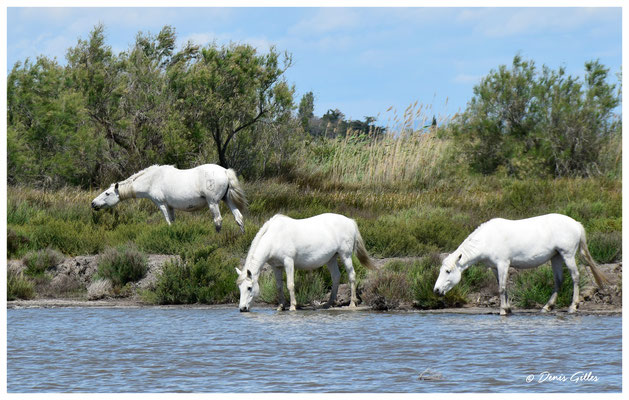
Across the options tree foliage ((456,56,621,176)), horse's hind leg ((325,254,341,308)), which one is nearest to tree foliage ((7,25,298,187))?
tree foliage ((456,56,621,176))

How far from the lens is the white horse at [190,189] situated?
62.1ft

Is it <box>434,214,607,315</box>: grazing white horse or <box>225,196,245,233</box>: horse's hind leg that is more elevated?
<box>225,196,245,233</box>: horse's hind leg

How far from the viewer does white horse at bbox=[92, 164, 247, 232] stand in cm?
1892

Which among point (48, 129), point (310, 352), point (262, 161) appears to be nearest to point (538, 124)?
point (262, 161)

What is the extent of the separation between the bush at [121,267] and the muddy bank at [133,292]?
168 millimetres

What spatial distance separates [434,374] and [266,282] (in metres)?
6.48

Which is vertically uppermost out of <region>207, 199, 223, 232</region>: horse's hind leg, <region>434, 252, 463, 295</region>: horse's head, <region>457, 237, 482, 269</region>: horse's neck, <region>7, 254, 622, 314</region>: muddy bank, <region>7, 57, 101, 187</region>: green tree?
<region>7, 57, 101, 187</region>: green tree

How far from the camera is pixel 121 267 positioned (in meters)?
15.9

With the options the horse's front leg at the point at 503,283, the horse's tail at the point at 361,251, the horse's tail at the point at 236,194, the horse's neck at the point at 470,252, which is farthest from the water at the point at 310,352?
the horse's tail at the point at 236,194

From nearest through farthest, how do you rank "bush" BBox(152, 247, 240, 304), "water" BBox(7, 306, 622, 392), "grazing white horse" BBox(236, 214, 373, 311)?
"water" BBox(7, 306, 622, 392) → "grazing white horse" BBox(236, 214, 373, 311) → "bush" BBox(152, 247, 240, 304)

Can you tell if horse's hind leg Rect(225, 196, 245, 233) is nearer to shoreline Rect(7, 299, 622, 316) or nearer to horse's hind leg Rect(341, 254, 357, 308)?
shoreline Rect(7, 299, 622, 316)

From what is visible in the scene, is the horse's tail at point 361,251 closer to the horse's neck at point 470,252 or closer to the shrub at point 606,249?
the horse's neck at point 470,252

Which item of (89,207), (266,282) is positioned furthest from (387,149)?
(266,282)

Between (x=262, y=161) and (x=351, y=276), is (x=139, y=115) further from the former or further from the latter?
(x=351, y=276)
